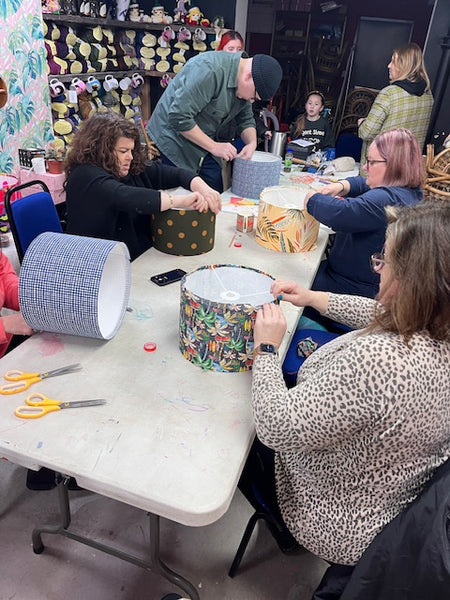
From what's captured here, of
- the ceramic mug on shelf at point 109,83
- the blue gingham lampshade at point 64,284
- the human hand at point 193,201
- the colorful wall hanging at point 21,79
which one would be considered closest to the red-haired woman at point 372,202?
the human hand at point 193,201

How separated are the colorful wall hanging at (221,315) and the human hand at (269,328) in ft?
0.06


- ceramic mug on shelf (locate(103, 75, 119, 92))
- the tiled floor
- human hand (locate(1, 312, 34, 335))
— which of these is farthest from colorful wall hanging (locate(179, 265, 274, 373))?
ceramic mug on shelf (locate(103, 75, 119, 92))

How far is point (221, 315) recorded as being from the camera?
1.12m

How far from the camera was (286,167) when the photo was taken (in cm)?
333

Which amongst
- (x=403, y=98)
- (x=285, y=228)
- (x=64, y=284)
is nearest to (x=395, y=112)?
(x=403, y=98)

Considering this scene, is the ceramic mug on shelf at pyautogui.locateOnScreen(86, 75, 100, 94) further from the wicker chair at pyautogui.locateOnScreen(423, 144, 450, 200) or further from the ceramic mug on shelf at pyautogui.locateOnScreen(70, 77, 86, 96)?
the wicker chair at pyautogui.locateOnScreen(423, 144, 450, 200)

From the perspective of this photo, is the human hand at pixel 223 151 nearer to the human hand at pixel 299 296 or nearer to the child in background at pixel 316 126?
the human hand at pixel 299 296

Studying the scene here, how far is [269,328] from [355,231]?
1028 mm

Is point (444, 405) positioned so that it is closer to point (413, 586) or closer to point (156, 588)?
point (413, 586)

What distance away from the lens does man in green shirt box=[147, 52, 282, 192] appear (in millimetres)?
2406

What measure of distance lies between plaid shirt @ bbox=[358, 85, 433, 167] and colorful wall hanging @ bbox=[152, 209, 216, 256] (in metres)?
2.12

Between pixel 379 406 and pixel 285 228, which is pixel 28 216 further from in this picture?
pixel 379 406

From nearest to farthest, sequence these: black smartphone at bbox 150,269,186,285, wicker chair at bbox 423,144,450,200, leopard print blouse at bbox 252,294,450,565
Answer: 1. leopard print blouse at bbox 252,294,450,565
2. black smartphone at bbox 150,269,186,285
3. wicker chair at bbox 423,144,450,200

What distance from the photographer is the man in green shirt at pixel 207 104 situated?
241 centimetres
